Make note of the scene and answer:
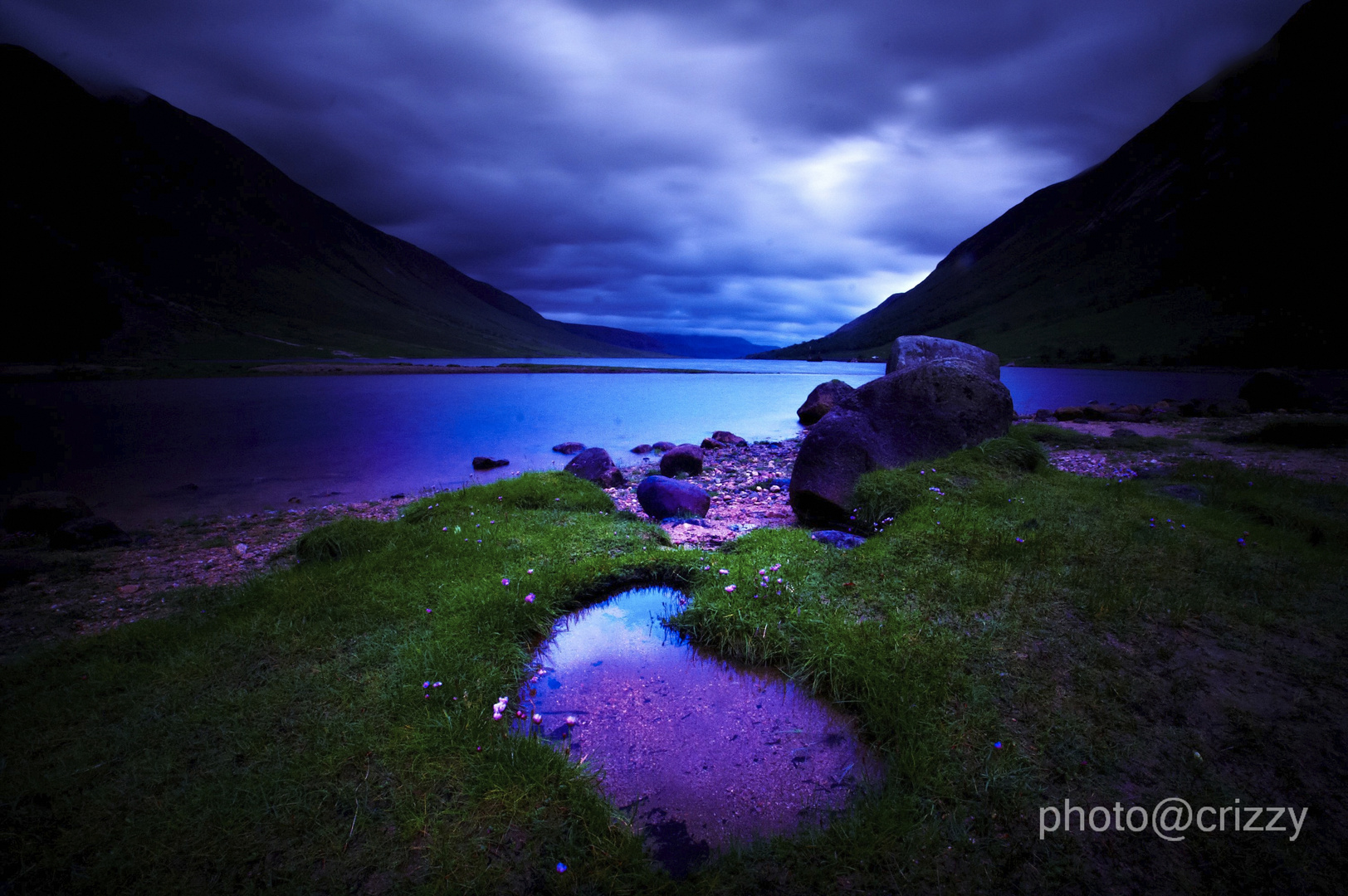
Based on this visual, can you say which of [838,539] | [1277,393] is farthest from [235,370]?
[1277,393]

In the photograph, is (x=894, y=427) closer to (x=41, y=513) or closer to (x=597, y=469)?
(x=597, y=469)

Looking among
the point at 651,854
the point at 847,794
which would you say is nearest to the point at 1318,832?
the point at 847,794

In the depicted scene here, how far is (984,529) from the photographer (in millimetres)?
7457

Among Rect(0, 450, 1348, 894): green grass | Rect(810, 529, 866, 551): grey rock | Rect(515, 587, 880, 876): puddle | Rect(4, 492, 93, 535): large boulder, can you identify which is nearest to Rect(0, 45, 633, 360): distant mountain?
Rect(4, 492, 93, 535): large boulder

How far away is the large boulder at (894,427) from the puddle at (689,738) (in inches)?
225

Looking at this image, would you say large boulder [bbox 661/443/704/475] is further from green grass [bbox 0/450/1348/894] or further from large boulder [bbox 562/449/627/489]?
green grass [bbox 0/450/1348/894]

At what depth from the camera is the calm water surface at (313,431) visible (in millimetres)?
17000

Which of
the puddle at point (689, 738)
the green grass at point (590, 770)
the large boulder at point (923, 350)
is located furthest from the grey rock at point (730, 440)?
the puddle at point (689, 738)

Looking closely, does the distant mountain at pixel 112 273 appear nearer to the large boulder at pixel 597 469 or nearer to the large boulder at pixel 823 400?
the large boulder at pixel 597 469

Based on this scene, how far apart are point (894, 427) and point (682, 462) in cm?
727

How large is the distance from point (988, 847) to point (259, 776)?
14.8 ft

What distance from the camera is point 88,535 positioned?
10.5 metres

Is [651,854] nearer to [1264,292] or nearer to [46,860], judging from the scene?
[46,860]

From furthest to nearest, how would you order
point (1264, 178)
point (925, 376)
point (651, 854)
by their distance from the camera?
1. point (925, 376)
2. point (1264, 178)
3. point (651, 854)
